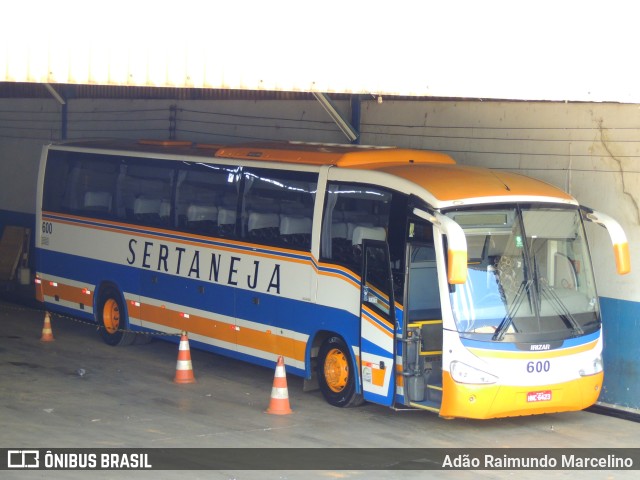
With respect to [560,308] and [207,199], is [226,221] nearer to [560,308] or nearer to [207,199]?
[207,199]

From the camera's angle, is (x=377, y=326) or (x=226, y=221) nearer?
(x=377, y=326)

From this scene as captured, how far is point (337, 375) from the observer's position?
13828mm

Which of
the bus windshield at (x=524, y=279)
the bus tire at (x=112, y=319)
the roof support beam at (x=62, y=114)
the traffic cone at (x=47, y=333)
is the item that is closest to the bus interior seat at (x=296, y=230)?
the bus windshield at (x=524, y=279)

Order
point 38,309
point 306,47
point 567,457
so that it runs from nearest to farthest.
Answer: point 306,47 → point 567,457 → point 38,309

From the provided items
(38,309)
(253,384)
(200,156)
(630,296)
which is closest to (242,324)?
(253,384)

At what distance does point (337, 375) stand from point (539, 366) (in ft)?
8.76

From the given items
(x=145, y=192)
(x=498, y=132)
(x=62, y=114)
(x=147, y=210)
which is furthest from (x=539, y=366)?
(x=62, y=114)

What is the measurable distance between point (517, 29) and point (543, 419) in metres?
4.76

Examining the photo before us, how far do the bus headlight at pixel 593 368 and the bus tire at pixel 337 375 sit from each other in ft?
8.68

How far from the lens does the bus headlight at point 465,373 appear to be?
12023 millimetres

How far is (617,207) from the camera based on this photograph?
13719mm

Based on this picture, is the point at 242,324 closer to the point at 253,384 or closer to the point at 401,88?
the point at 253,384

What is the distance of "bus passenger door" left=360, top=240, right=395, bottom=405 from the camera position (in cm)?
1279

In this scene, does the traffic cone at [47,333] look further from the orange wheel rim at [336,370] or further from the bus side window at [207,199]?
the orange wheel rim at [336,370]
